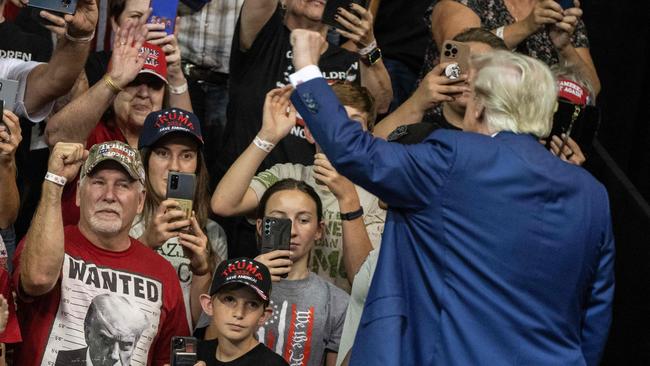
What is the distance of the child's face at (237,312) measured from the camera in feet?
16.1

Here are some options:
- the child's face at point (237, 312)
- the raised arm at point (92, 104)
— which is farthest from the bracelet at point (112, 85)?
the child's face at point (237, 312)

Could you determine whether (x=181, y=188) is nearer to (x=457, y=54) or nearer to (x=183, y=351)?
(x=183, y=351)

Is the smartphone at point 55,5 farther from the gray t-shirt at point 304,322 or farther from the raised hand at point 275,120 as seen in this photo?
the gray t-shirt at point 304,322

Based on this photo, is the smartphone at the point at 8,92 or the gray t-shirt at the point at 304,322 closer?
the smartphone at the point at 8,92

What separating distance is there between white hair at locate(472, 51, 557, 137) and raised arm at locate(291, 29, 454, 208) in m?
0.24

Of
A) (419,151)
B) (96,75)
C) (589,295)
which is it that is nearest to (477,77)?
(419,151)

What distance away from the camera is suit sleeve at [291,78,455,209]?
3945 millimetres

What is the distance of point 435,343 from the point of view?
407 cm

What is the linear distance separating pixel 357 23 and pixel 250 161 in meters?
0.78

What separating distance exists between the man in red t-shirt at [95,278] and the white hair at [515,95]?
1461 millimetres

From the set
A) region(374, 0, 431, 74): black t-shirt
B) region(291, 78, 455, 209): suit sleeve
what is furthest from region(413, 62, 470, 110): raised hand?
region(374, 0, 431, 74): black t-shirt

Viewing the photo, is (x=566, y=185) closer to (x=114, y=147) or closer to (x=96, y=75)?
(x=114, y=147)

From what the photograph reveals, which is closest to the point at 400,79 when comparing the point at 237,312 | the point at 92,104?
the point at 92,104

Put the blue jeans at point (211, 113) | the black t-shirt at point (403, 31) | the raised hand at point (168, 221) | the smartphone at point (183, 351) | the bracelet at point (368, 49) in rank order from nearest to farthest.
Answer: the smartphone at point (183, 351) → the raised hand at point (168, 221) → the bracelet at point (368, 49) → the blue jeans at point (211, 113) → the black t-shirt at point (403, 31)
